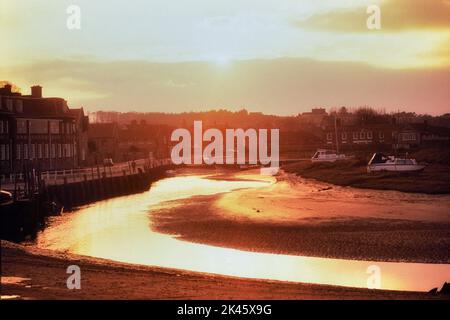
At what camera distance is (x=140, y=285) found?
666 inches

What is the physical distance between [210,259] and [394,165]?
4058 centimetres

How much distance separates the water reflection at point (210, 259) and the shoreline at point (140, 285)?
2590 mm

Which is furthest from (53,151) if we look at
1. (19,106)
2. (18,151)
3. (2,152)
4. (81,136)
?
(81,136)

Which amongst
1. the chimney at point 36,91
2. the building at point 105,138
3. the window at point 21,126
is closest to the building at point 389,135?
the building at point 105,138

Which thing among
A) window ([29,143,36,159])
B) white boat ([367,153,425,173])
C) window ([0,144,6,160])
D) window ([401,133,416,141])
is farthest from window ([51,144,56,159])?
window ([401,133,416,141])

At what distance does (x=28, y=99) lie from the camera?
2667 inches

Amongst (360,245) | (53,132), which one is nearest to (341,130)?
(53,132)

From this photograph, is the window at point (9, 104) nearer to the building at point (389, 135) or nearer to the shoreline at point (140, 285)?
the shoreline at point (140, 285)

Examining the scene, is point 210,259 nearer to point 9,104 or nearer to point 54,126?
point 9,104

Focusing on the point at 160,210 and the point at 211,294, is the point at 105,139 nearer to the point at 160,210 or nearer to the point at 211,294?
the point at 160,210

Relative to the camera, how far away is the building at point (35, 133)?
197 feet

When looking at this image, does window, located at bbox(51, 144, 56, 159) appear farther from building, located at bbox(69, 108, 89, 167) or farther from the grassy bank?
the grassy bank

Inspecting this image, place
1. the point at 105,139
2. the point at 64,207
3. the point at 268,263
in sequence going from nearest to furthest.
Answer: the point at 268,263 < the point at 64,207 < the point at 105,139

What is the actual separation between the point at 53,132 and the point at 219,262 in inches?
1909
